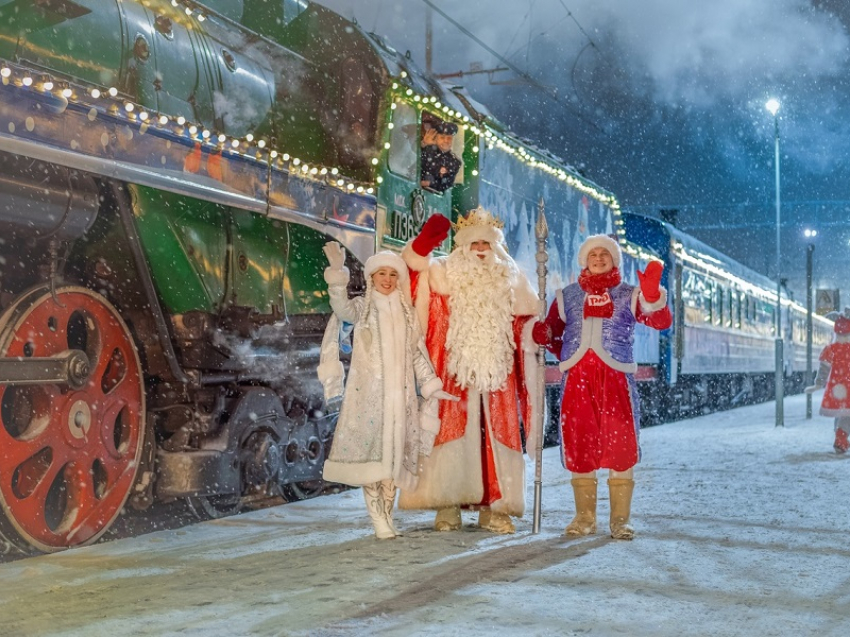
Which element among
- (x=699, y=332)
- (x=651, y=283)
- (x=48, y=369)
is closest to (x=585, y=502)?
(x=651, y=283)

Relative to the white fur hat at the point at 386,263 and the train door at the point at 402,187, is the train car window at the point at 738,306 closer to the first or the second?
the train door at the point at 402,187

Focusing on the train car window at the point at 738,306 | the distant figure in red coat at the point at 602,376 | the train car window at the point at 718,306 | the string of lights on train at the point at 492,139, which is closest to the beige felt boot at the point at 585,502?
the distant figure in red coat at the point at 602,376

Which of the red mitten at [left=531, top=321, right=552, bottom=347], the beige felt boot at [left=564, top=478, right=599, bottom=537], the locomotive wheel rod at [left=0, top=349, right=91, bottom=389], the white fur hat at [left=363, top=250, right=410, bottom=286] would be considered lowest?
the beige felt boot at [left=564, top=478, right=599, bottom=537]

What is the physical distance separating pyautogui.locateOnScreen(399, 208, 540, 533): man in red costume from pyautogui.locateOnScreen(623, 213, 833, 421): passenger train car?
28.0 ft

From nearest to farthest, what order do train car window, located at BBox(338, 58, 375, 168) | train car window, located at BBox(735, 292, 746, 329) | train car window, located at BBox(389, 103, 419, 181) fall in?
train car window, located at BBox(338, 58, 375, 168) < train car window, located at BBox(389, 103, 419, 181) < train car window, located at BBox(735, 292, 746, 329)

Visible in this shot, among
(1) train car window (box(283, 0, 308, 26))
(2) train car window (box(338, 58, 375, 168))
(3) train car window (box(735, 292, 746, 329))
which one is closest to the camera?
(2) train car window (box(338, 58, 375, 168))

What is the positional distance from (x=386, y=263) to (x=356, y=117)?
1.83 metres

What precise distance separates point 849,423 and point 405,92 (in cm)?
633

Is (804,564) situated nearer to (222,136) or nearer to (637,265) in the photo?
(222,136)

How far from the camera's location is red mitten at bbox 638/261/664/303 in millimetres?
5512

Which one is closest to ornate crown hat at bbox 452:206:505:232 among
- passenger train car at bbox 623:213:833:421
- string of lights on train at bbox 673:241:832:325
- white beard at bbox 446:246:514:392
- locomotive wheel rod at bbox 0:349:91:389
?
white beard at bbox 446:246:514:392

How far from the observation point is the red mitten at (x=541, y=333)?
582cm

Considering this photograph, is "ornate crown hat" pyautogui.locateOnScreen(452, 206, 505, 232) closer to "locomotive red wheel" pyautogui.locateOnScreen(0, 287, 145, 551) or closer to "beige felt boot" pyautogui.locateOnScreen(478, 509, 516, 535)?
"beige felt boot" pyautogui.locateOnScreen(478, 509, 516, 535)

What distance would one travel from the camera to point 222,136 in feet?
18.2
